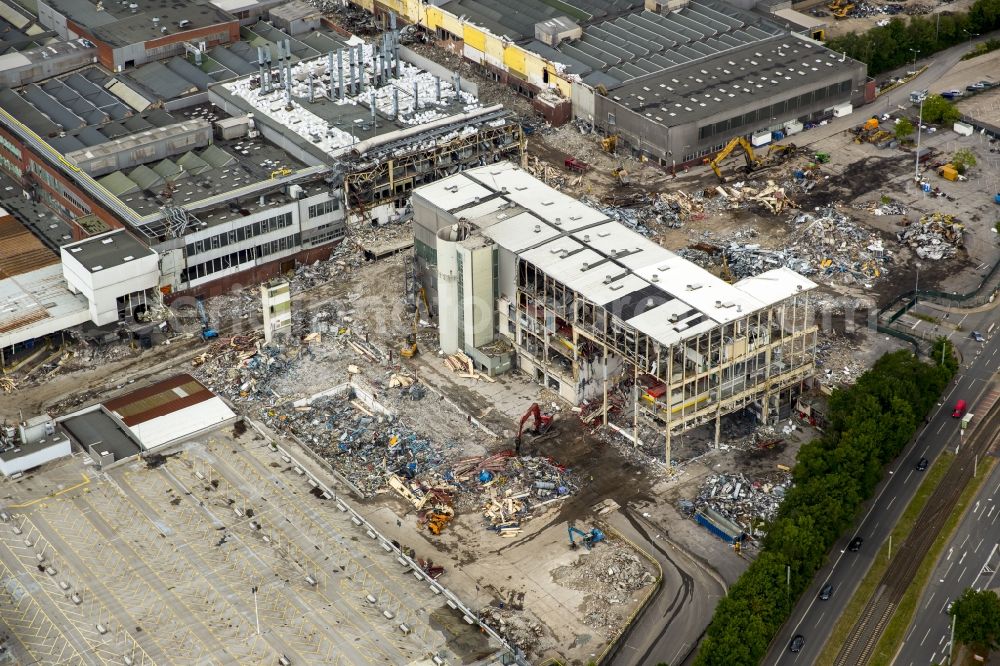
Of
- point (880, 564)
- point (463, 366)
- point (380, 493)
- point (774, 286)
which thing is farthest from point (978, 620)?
point (463, 366)

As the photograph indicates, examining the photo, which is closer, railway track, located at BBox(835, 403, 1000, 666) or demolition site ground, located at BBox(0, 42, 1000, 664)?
demolition site ground, located at BBox(0, 42, 1000, 664)

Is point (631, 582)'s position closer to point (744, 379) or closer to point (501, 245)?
point (744, 379)

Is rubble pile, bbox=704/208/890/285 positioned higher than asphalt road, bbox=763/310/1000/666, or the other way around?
rubble pile, bbox=704/208/890/285

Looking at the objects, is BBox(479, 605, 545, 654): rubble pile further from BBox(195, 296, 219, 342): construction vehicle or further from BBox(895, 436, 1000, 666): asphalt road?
BBox(195, 296, 219, 342): construction vehicle

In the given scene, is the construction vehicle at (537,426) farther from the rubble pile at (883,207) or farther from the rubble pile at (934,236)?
the rubble pile at (883,207)

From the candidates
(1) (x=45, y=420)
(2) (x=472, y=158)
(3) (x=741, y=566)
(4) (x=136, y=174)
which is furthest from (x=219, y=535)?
(2) (x=472, y=158)

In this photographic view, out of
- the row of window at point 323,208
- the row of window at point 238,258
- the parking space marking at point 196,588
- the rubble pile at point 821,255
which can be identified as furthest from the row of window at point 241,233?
the rubble pile at point 821,255

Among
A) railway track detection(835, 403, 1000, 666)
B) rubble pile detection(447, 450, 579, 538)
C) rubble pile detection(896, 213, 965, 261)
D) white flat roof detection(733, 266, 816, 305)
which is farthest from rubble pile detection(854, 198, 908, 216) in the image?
rubble pile detection(447, 450, 579, 538)

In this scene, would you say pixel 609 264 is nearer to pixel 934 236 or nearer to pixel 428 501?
pixel 428 501
